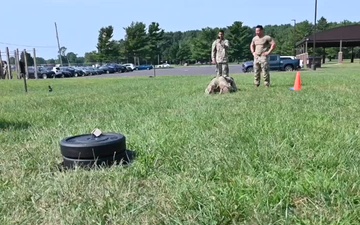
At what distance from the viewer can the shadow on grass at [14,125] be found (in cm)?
545

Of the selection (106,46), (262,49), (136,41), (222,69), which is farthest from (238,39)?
(262,49)

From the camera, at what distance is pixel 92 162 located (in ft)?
10.5

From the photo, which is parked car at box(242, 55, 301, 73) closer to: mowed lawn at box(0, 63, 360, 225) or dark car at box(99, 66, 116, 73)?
dark car at box(99, 66, 116, 73)

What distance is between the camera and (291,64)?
113 feet

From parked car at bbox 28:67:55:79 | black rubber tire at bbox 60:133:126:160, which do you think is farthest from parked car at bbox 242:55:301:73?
black rubber tire at bbox 60:133:126:160

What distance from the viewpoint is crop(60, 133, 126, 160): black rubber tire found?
3.18 m

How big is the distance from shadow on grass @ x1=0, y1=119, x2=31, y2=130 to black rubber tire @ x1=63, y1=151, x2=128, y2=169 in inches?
97.8

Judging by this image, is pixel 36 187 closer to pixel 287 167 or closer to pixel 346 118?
pixel 287 167

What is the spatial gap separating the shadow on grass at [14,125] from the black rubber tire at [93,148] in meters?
2.48

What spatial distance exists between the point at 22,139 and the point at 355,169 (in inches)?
149

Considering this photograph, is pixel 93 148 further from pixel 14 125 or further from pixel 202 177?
pixel 14 125

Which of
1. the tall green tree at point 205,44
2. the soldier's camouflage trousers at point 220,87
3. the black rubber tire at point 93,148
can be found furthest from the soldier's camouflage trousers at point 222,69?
the tall green tree at point 205,44

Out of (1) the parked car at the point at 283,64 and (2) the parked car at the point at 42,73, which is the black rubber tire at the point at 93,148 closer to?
(1) the parked car at the point at 283,64

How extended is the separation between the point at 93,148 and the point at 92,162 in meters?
0.12
